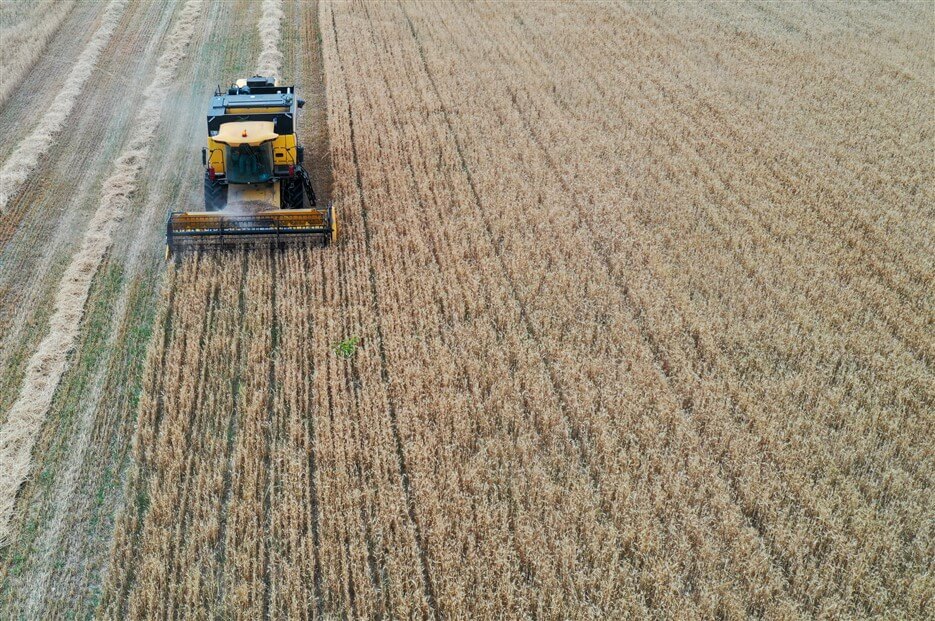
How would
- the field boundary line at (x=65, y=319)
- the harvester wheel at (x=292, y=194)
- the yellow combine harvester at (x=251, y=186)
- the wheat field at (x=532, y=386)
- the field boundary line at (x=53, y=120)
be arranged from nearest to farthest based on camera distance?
the wheat field at (x=532, y=386)
the field boundary line at (x=65, y=319)
the yellow combine harvester at (x=251, y=186)
the harvester wheel at (x=292, y=194)
the field boundary line at (x=53, y=120)

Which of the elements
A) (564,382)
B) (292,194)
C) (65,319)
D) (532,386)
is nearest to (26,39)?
(292,194)

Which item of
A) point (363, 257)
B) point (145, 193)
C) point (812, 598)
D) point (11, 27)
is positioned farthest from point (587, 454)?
point (11, 27)

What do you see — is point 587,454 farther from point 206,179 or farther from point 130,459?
point 206,179

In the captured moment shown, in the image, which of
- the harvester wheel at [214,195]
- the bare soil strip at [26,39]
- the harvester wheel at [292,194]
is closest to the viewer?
the harvester wheel at [214,195]

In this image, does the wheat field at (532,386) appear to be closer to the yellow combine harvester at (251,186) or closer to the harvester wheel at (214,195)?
the yellow combine harvester at (251,186)

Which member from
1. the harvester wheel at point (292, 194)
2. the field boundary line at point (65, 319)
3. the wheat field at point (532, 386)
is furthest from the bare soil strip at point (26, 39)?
the harvester wheel at point (292, 194)

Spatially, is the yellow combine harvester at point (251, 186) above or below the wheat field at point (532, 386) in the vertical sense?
above

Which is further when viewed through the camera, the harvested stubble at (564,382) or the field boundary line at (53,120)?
the field boundary line at (53,120)
